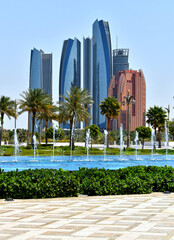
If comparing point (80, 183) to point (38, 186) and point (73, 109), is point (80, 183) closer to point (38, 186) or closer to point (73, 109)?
point (38, 186)

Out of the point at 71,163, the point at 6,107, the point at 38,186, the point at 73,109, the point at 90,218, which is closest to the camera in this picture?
the point at 90,218

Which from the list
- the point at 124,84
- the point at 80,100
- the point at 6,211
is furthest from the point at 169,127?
the point at 124,84

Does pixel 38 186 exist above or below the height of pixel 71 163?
above

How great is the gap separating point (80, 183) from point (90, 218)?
429 centimetres

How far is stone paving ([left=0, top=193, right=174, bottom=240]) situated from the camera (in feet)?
20.3

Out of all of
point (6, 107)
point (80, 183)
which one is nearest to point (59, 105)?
point (6, 107)

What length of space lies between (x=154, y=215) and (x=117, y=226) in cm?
129

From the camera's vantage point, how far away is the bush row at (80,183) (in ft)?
34.3

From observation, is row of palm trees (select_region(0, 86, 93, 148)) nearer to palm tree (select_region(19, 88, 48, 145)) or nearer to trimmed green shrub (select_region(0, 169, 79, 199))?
palm tree (select_region(19, 88, 48, 145))

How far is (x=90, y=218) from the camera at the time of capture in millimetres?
7582

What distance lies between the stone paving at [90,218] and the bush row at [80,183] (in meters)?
0.48

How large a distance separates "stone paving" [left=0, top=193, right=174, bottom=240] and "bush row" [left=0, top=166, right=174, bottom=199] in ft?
1.58

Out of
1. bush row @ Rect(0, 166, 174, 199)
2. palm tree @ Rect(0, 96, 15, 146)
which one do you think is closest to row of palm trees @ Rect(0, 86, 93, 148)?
palm tree @ Rect(0, 96, 15, 146)

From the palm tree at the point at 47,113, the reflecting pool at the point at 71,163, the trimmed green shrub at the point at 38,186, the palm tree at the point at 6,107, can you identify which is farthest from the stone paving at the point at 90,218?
the palm tree at the point at 6,107
